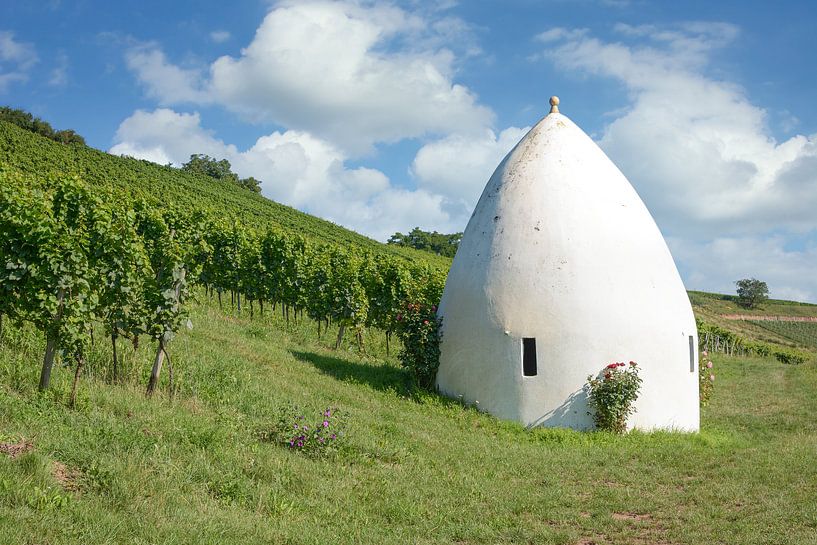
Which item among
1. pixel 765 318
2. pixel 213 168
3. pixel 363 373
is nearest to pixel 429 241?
pixel 213 168

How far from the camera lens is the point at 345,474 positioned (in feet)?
28.6

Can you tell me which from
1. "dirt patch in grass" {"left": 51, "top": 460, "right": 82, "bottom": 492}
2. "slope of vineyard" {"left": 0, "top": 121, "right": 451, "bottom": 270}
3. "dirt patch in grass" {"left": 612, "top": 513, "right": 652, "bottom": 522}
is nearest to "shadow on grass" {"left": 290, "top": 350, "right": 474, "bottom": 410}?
"dirt patch in grass" {"left": 612, "top": 513, "right": 652, "bottom": 522}

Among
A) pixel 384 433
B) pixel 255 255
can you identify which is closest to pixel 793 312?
pixel 255 255

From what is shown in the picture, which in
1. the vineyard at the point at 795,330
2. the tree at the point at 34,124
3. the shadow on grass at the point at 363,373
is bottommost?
the shadow on grass at the point at 363,373

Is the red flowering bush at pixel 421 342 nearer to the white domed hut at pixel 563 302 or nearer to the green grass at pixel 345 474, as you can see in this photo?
the white domed hut at pixel 563 302

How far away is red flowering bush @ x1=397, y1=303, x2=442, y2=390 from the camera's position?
49.3 ft

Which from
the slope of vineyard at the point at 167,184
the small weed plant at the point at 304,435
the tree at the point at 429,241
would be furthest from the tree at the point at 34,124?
the small weed plant at the point at 304,435

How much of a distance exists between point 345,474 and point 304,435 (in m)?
1.06

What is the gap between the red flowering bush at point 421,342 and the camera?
15023 millimetres

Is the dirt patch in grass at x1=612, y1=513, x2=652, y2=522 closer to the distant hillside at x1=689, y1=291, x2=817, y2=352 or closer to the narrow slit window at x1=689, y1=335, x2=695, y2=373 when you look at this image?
the narrow slit window at x1=689, y1=335, x2=695, y2=373

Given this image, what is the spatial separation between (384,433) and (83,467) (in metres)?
5.28

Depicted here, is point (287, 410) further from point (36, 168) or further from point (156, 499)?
point (36, 168)

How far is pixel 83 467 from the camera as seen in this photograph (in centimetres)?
685

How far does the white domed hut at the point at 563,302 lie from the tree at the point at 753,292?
96.6 meters
